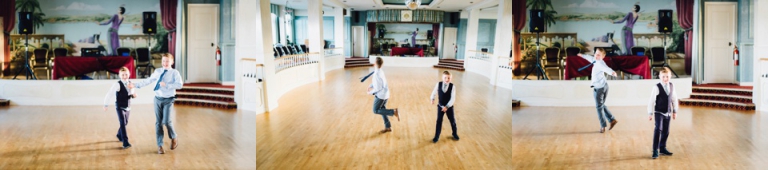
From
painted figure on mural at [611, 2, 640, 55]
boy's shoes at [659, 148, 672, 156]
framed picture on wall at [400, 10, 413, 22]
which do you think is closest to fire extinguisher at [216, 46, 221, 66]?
boy's shoes at [659, 148, 672, 156]

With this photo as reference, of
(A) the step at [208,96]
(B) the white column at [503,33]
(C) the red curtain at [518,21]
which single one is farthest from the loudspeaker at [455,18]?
(A) the step at [208,96]

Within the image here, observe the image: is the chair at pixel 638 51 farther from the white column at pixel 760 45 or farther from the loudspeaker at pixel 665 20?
the white column at pixel 760 45

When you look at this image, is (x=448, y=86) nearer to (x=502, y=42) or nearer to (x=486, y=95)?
(x=486, y=95)

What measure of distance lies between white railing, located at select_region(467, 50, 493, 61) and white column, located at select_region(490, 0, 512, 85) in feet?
8.26

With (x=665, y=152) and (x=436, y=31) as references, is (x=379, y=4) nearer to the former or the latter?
(x=436, y=31)

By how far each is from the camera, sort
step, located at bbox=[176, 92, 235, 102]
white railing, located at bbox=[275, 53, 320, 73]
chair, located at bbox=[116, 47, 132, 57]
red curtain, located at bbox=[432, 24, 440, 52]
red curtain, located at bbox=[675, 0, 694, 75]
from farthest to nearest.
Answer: red curtain, located at bbox=[432, 24, 440, 52]
red curtain, located at bbox=[675, 0, 694, 75]
white railing, located at bbox=[275, 53, 320, 73]
step, located at bbox=[176, 92, 235, 102]
chair, located at bbox=[116, 47, 132, 57]

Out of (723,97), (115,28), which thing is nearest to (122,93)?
(115,28)

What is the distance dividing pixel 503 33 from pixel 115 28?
7.06 m

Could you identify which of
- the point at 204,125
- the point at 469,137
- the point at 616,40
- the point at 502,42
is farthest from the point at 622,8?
the point at 204,125

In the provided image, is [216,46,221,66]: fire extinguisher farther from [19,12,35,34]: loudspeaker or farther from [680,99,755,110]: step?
[680,99,755,110]: step

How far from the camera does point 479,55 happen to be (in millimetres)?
14570

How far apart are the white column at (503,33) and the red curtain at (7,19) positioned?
7.82m

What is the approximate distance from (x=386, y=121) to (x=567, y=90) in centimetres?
356

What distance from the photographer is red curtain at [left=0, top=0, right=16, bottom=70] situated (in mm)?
6480
